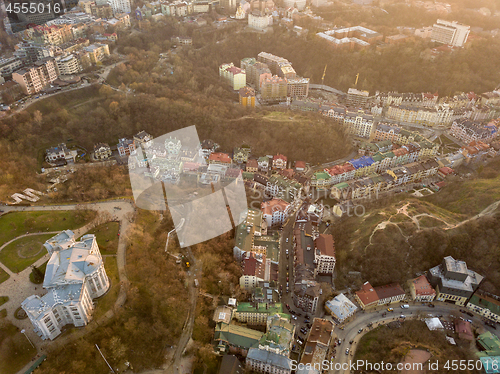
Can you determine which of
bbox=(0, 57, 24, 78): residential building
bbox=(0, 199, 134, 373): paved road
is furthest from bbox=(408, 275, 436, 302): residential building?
bbox=(0, 57, 24, 78): residential building

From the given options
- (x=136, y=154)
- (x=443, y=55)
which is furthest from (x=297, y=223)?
(x=443, y=55)

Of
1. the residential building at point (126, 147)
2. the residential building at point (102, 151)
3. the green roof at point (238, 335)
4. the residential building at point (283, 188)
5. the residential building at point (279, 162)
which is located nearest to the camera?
the green roof at point (238, 335)

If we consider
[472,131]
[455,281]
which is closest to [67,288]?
[455,281]

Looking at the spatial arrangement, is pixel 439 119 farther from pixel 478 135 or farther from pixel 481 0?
pixel 481 0

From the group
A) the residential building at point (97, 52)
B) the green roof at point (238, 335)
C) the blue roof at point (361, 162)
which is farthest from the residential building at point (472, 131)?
the residential building at point (97, 52)

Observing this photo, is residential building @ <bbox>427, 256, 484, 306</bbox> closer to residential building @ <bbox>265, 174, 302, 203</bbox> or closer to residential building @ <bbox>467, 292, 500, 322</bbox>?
residential building @ <bbox>467, 292, 500, 322</bbox>

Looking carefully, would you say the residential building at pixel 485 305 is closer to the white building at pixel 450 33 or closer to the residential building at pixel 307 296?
the residential building at pixel 307 296

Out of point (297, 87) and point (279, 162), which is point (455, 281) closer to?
point (279, 162)

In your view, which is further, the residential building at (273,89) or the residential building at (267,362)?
the residential building at (273,89)
